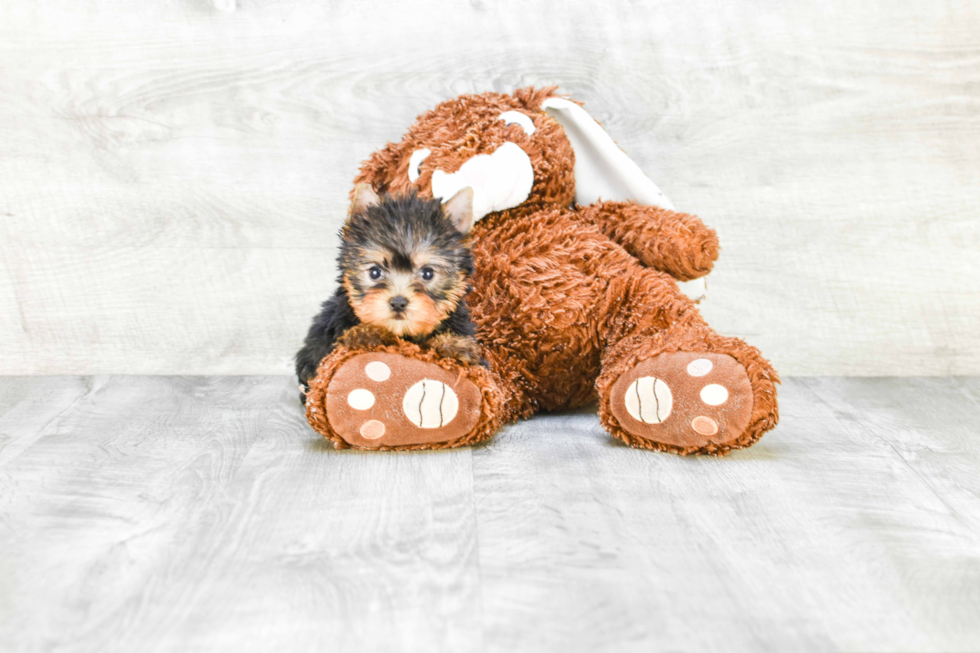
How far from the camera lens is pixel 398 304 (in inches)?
41.4

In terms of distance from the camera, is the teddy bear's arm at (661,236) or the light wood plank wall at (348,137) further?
the light wood plank wall at (348,137)

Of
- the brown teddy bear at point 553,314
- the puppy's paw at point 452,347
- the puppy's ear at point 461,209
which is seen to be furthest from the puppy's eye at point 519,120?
the puppy's paw at point 452,347

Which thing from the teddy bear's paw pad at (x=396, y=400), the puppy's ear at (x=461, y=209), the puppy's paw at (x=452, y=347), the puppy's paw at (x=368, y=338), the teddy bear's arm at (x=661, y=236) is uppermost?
the puppy's ear at (x=461, y=209)

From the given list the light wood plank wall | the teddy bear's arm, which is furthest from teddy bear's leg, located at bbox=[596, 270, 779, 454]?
the light wood plank wall

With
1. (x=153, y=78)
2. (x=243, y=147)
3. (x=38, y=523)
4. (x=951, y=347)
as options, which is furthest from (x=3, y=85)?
(x=951, y=347)

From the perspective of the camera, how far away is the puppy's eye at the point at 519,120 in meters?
1.38

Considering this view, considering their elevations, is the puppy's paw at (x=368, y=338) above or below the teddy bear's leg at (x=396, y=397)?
above

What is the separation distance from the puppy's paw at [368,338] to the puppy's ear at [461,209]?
190 mm

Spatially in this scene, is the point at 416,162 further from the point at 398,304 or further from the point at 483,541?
the point at 483,541

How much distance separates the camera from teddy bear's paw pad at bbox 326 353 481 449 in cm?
113

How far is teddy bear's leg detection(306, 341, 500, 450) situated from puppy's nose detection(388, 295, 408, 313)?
104mm

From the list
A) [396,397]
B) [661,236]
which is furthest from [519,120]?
[396,397]

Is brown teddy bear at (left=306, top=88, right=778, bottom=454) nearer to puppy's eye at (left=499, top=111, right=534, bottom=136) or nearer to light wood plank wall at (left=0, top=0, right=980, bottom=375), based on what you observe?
puppy's eye at (left=499, top=111, right=534, bottom=136)

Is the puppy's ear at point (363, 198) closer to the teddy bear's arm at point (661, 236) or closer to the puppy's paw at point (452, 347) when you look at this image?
the puppy's paw at point (452, 347)
